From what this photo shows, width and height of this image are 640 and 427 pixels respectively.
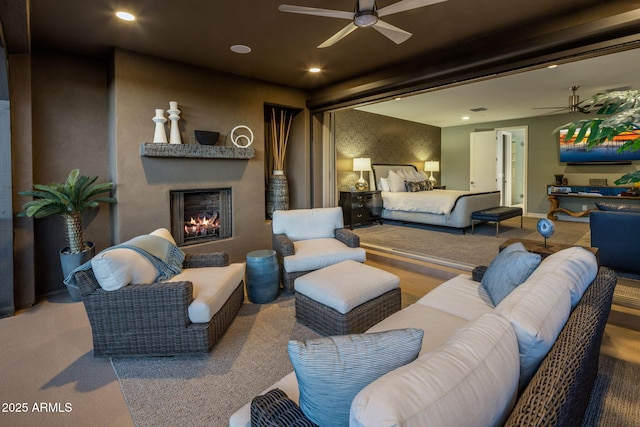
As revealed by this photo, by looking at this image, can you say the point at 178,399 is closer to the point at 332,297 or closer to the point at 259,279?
the point at 332,297

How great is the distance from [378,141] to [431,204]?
6.72 ft

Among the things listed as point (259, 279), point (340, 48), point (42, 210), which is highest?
point (340, 48)

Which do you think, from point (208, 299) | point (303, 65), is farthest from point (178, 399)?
point (303, 65)

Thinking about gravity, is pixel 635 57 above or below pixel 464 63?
above

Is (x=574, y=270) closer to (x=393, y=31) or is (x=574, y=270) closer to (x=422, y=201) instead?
(x=393, y=31)

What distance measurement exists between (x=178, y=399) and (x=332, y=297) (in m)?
1.06

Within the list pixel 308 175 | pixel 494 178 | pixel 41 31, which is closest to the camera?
pixel 41 31

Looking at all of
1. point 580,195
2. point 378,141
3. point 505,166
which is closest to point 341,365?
point 378,141

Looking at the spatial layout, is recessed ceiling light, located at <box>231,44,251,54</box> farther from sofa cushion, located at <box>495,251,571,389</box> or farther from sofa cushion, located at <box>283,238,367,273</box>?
sofa cushion, located at <box>495,251,571,389</box>

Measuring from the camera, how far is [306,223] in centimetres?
373

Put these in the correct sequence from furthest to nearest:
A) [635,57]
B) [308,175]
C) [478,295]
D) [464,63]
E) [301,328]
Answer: [308,175]
[635,57]
[464,63]
[301,328]
[478,295]

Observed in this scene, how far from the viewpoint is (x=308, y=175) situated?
17.0ft

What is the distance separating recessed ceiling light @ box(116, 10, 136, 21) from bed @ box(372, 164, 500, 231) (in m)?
5.10

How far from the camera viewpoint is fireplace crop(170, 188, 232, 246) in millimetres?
3928
